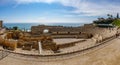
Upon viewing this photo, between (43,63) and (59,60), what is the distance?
190cm

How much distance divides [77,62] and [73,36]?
101ft

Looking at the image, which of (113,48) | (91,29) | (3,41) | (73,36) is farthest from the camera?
(91,29)

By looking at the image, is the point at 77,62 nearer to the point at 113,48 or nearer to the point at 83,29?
the point at 113,48

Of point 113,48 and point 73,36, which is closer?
point 113,48

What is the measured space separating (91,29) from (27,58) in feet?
132

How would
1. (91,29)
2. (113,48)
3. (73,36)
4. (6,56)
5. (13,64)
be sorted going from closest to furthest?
(13,64) → (6,56) → (113,48) → (73,36) → (91,29)

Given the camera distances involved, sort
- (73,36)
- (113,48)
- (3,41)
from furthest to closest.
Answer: (73,36), (3,41), (113,48)

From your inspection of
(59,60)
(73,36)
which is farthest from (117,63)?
(73,36)

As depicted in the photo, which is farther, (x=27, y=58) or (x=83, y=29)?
(x=83, y=29)

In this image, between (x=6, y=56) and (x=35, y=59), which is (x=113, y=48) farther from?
(x=6, y=56)

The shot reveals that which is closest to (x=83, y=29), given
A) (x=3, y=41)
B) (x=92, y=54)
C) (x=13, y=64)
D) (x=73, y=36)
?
(x=73, y=36)

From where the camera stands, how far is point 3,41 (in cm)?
3366

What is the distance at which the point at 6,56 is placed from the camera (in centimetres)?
2567

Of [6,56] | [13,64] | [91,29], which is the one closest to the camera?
[13,64]
